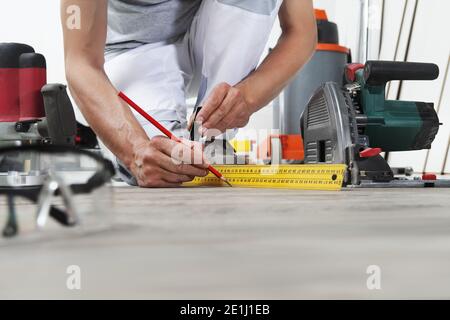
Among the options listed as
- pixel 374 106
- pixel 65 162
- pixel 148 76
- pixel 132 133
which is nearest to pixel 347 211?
pixel 65 162

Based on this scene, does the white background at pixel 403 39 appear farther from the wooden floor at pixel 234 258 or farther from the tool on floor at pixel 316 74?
the wooden floor at pixel 234 258

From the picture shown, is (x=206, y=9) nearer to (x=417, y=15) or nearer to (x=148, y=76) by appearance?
(x=148, y=76)

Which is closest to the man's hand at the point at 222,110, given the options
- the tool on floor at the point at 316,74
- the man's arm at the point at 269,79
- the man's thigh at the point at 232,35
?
the man's arm at the point at 269,79

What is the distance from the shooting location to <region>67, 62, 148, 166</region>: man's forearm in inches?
A: 48.3

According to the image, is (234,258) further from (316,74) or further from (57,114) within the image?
(316,74)

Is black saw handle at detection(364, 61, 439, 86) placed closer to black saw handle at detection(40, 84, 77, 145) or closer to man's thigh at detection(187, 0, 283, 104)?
man's thigh at detection(187, 0, 283, 104)

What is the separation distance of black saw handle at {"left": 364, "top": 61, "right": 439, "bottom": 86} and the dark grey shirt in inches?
25.3

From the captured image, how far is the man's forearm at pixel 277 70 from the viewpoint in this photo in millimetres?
1435

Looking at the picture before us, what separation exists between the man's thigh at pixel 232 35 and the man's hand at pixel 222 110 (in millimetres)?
252

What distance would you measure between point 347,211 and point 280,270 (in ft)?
1.00

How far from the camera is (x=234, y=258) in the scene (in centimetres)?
32

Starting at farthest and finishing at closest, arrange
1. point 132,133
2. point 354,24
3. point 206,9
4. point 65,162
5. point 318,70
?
point 354,24, point 318,70, point 206,9, point 132,133, point 65,162

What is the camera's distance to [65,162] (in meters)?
0.48

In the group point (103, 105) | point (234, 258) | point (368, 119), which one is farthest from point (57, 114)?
point (234, 258)
